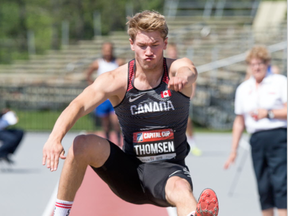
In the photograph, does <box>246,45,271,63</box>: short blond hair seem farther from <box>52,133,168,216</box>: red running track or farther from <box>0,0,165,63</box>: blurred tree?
<box>0,0,165,63</box>: blurred tree

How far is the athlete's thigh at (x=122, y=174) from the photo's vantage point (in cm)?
434

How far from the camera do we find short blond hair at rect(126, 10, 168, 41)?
4152mm

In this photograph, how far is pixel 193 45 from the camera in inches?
982

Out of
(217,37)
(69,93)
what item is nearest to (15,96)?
(69,93)

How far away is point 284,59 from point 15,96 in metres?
11.8

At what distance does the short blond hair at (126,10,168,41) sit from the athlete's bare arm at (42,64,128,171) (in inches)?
15.6

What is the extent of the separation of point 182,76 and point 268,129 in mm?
2290

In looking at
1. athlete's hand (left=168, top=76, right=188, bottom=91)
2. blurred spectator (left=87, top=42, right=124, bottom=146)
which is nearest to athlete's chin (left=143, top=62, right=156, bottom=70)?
athlete's hand (left=168, top=76, right=188, bottom=91)

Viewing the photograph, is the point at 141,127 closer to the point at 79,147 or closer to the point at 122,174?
the point at 122,174

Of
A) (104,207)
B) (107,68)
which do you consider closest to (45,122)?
(107,68)

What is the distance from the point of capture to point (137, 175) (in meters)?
4.46

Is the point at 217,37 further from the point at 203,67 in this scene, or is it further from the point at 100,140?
the point at 100,140

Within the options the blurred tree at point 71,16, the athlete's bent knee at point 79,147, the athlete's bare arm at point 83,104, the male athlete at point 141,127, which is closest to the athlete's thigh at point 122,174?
the male athlete at point 141,127

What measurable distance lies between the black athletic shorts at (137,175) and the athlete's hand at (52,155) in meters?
0.62
